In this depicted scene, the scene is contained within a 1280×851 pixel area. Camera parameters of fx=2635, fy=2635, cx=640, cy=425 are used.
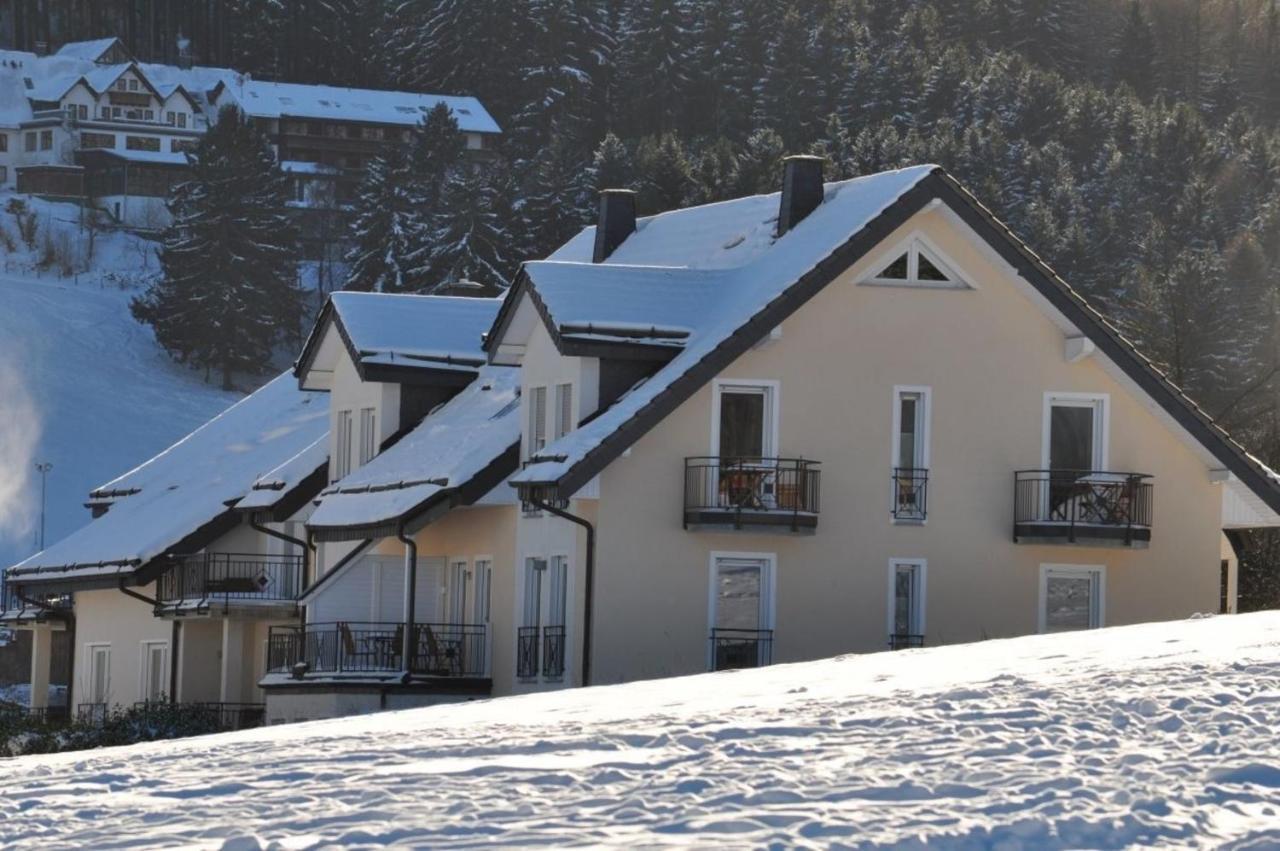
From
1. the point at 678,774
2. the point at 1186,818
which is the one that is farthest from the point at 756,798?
the point at 1186,818

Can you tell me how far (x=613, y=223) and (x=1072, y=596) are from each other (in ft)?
37.2

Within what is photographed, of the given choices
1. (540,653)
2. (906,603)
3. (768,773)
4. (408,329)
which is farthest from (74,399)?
(768,773)

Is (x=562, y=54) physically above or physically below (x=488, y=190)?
above

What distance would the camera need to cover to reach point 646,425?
33031 millimetres

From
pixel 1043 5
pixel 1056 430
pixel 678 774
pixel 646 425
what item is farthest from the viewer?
pixel 1043 5

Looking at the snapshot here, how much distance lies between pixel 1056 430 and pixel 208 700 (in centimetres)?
1644

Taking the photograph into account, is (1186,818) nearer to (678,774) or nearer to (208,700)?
(678,774)

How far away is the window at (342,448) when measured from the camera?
42.3m

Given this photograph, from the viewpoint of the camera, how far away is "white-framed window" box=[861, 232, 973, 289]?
114 ft

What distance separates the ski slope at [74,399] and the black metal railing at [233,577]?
51.9 meters

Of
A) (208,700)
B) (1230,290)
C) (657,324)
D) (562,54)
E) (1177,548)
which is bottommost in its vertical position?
(208,700)

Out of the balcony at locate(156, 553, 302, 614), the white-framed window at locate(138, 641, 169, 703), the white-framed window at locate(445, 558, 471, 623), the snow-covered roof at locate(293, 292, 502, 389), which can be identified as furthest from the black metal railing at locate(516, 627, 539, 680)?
the white-framed window at locate(138, 641, 169, 703)

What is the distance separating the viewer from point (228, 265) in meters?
117

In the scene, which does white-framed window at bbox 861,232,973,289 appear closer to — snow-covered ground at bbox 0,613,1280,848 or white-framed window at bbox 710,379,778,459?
white-framed window at bbox 710,379,778,459
